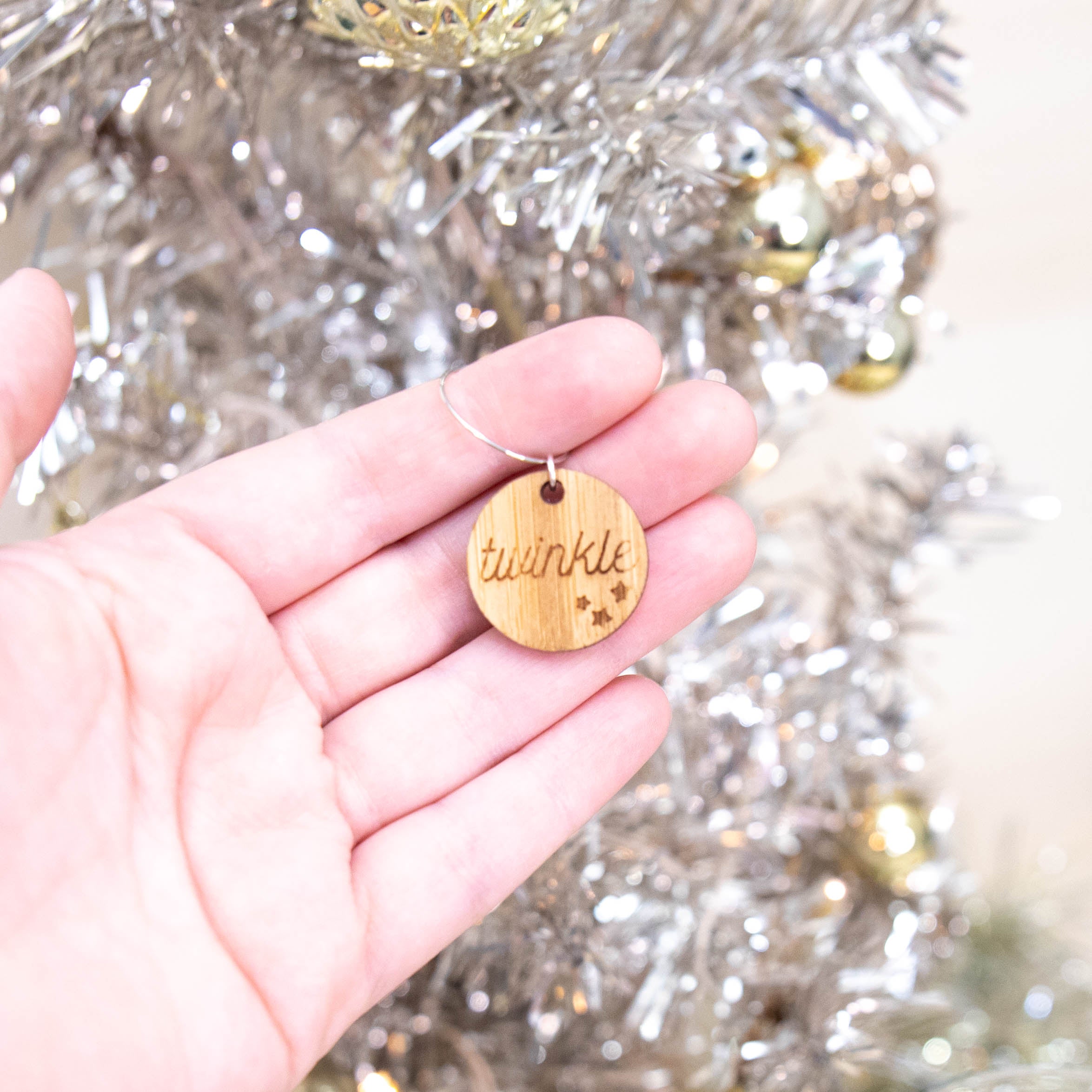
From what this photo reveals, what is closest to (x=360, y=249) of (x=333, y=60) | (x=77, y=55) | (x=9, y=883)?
(x=333, y=60)

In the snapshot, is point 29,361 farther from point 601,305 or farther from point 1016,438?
point 1016,438

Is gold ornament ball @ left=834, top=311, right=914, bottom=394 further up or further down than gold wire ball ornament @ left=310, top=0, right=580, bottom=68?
further down

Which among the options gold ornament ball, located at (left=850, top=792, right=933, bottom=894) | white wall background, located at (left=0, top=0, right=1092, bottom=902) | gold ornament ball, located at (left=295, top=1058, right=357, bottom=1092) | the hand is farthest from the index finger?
white wall background, located at (left=0, top=0, right=1092, bottom=902)

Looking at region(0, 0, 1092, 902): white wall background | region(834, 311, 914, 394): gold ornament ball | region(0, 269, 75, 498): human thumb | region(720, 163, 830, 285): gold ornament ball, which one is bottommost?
region(0, 0, 1092, 902): white wall background

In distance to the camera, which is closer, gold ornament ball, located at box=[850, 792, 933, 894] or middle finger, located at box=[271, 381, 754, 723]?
middle finger, located at box=[271, 381, 754, 723]

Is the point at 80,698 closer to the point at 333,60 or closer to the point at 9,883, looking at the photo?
the point at 9,883

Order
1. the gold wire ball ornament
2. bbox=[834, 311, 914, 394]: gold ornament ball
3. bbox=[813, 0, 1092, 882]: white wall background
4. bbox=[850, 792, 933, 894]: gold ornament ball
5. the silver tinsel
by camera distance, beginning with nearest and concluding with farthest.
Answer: the gold wire ball ornament < the silver tinsel < bbox=[834, 311, 914, 394]: gold ornament ball < bbox=[850, 792, 933, 894]: gold ornament ball < bbox=[813, 0, 1092, 882]: white wall background

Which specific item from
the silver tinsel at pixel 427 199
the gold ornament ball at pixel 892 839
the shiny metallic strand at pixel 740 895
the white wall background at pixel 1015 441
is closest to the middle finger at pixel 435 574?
the silver tinsel at pixel 427 199

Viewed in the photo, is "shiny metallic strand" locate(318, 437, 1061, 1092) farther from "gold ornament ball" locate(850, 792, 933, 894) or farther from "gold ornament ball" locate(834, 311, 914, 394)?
"gold ornament ball" locate(834, 311, 914, 394)

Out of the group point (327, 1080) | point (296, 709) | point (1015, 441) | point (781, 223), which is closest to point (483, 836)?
point (296, 709)
